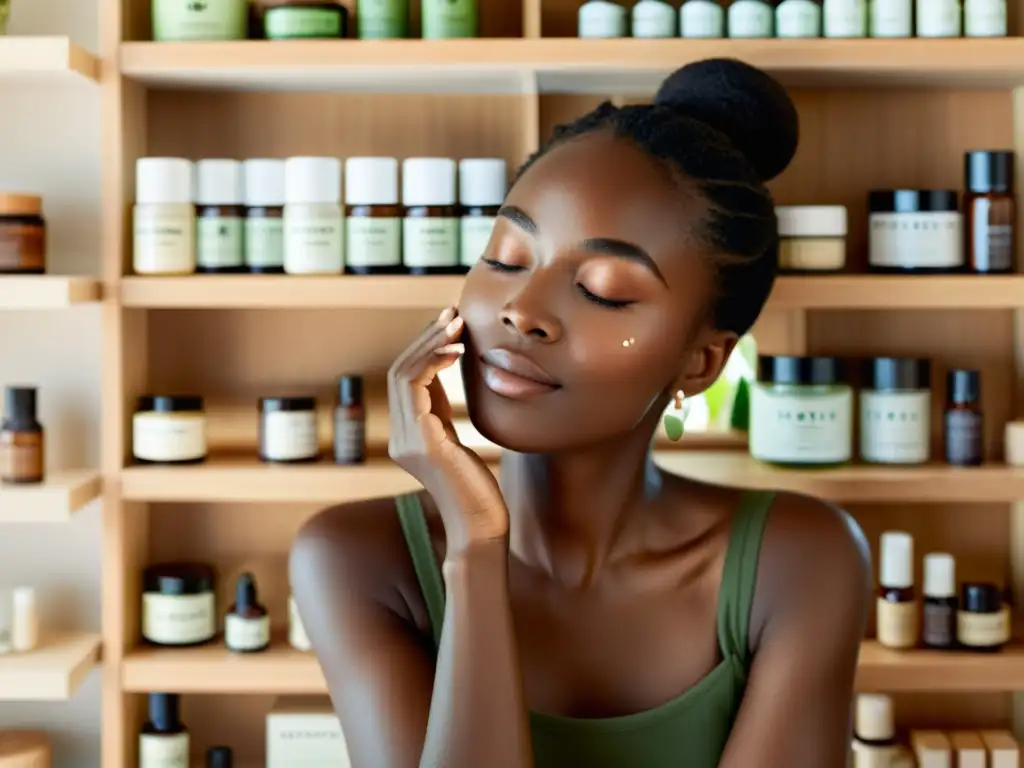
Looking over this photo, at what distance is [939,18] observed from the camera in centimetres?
114

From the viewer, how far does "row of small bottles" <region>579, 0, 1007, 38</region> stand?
1139 mm

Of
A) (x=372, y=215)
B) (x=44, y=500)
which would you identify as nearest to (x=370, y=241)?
(x=372, y=215)

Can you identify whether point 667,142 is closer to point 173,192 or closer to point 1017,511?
point 173,192

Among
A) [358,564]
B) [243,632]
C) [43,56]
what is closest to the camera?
[358,564]

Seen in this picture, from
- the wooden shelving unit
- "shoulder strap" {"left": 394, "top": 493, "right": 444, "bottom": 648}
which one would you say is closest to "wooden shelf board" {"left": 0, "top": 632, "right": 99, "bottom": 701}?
the wooden shelving unit

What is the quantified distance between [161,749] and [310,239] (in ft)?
1.64

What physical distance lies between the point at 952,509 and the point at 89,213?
35.9 inches

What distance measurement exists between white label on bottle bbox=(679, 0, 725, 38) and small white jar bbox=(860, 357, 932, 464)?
34cm

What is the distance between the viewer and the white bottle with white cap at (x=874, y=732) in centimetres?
119

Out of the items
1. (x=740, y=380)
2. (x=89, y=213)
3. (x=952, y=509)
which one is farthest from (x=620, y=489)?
(x=89, y=213)

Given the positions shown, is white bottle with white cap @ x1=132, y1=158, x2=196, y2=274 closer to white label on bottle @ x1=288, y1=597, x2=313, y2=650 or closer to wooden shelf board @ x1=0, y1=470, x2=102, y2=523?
wooden shelf board @ x1=0, y1=470, x2=102, y2=523

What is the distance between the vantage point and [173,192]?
1.15m

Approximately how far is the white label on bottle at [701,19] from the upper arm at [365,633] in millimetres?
534

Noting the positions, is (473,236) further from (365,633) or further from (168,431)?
(365,633)
